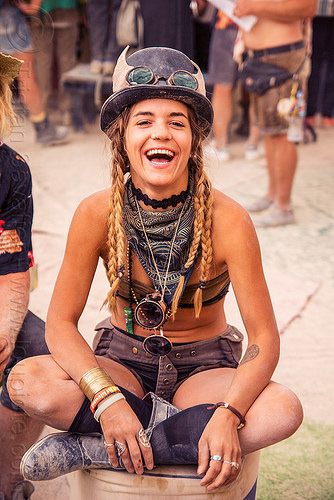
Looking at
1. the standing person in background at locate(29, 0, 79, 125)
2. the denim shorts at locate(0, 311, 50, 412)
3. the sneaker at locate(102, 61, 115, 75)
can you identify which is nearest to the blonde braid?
the denim shorts at locate(0, 311, 50, 412)

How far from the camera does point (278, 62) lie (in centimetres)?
423

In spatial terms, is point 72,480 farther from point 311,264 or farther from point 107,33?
point 107,33

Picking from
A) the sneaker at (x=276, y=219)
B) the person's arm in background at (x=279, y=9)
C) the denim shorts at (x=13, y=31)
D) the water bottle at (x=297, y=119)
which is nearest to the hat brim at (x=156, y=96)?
the person's arm in background at (x=279, y=9)

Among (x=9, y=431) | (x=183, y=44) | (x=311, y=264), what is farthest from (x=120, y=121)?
(x=183, y=44)

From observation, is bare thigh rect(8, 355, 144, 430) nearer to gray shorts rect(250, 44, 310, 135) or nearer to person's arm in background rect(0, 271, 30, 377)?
person's arm in background rect(0, 271, 30, 377)

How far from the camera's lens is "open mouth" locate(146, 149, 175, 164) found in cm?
198

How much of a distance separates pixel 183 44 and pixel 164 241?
4.77 m

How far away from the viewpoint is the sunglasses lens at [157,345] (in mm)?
2051

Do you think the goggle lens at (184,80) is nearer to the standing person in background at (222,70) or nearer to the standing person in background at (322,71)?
the standing person in background at (222,70)

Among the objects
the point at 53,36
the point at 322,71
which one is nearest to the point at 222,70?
the point at 322,71

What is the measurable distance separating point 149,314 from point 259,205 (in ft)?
9.65

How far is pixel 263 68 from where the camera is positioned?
4.28 m

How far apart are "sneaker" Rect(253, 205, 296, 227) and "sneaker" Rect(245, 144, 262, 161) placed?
159cm

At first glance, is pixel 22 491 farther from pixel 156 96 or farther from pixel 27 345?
pixel 156 96
